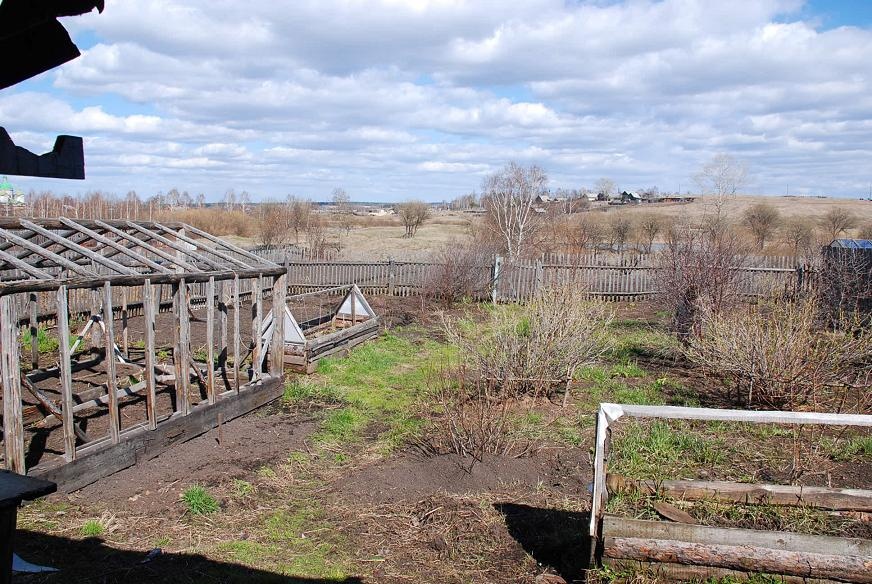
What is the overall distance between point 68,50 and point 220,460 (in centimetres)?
617

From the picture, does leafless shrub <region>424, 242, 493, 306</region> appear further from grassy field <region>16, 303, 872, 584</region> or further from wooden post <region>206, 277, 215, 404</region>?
wooden post <region>206, 277, 215, 404</region>

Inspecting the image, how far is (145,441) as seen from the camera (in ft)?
24.2

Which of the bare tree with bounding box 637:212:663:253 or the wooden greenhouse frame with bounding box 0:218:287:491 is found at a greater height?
the bare tree with bounding box 637:212:663:253

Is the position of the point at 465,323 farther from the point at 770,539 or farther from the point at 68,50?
the point at 68,50

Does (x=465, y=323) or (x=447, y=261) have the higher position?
(x=447, y=261)

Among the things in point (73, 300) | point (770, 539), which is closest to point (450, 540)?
point (770, 539)

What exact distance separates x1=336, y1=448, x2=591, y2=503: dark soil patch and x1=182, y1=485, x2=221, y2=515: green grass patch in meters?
1.22

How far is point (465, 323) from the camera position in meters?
15.3

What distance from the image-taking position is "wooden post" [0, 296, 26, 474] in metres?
5.74

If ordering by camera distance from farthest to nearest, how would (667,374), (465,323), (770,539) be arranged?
(465,323), (667,374), (770,539)

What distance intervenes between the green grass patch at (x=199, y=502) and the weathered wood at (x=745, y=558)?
12.2 feet

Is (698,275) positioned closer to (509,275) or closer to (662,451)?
(662,451)

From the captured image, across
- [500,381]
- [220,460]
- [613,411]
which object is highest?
[613,411]

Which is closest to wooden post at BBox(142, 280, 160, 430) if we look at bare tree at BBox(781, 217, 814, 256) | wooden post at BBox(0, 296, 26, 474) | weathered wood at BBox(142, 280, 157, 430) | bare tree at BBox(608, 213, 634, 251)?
weathered wood at BBox(142, 280, 157, 430)
